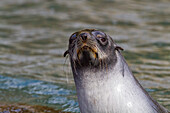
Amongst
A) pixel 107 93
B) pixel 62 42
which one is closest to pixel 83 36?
pixel 107 93

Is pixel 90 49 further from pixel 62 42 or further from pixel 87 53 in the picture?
pixel 62 42

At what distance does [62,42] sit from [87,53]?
22.0ft

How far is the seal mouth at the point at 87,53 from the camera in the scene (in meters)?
4.35

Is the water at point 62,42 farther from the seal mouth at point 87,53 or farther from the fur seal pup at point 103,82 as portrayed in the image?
the seal mouth at point 87,53

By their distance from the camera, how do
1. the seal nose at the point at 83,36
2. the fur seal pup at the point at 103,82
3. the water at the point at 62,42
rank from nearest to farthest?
the seal nose at the point at 83,36 < the fur seal pup at the point at 103,82 < the water at the point at 62,42

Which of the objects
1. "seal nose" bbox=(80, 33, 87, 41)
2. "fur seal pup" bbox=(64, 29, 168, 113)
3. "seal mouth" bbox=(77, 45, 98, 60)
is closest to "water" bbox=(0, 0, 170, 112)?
"fur seal pup" bbox=(64, 29, 168, 113)

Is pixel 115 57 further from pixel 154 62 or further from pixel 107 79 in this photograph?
pixel 154 62

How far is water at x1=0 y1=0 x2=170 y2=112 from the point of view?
7.35 meters

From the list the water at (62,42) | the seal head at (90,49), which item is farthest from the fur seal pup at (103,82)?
the water at (62,42)

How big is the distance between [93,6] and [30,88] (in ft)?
25.8

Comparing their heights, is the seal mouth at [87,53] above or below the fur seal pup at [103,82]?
above

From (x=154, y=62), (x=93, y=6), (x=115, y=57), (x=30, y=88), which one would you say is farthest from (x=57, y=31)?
(x=115, y=57)

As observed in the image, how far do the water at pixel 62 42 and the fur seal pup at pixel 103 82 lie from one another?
440 millimetres

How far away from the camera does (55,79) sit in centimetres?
812
